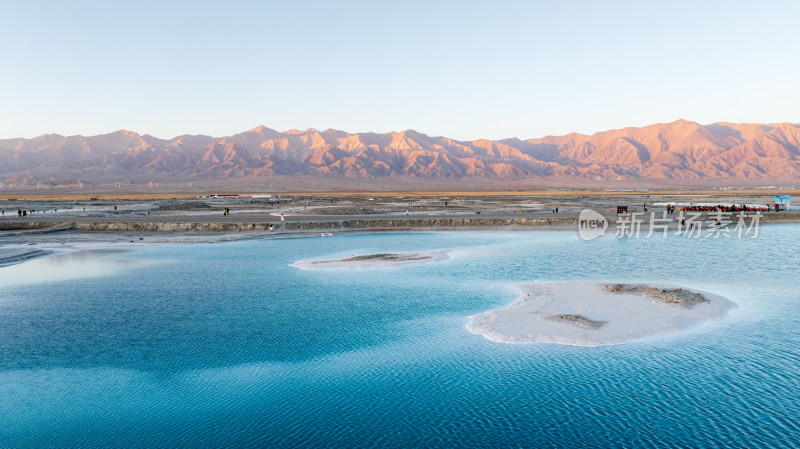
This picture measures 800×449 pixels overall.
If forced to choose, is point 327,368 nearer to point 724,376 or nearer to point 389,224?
point 724,376

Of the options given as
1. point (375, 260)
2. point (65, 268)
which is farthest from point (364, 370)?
point (65, 268)

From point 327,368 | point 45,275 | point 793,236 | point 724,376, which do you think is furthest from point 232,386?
point 793,236

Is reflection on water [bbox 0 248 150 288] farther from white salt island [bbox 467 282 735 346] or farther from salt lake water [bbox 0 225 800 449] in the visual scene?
white salt island [bbox 467 282 735 346]

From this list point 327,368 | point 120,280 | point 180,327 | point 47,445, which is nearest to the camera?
point 47,445

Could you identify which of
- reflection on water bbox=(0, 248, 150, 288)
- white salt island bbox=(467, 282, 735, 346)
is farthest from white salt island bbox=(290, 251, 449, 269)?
reflection on water bbox=(0, 248, 150, 288)

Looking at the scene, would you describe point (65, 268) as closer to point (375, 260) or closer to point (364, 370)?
point (375, 260)
